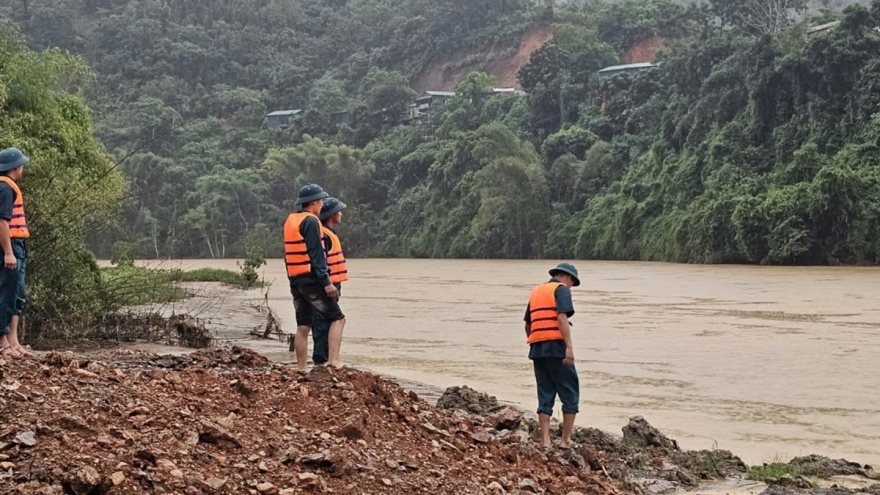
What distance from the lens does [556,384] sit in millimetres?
7734

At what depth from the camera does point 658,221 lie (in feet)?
151

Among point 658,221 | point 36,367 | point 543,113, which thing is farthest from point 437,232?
point 36,367

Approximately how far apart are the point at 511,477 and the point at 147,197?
59.6m

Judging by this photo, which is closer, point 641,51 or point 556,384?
point 556,384

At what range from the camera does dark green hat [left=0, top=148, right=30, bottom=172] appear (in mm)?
7625

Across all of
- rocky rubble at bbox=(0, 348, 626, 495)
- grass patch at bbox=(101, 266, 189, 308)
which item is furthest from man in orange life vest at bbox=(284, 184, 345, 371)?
grass patch at bbox=(101, 266, 189, 308)

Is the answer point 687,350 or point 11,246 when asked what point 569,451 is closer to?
point 11,246

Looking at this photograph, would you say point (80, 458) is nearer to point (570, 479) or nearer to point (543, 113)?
point (570, 479)

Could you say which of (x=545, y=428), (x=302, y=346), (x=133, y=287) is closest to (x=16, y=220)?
(x=302, y=346)

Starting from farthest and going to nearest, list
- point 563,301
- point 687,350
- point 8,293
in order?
point 687,350 → point 8,293 → point 563,301

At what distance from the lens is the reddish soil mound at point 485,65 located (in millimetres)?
76688

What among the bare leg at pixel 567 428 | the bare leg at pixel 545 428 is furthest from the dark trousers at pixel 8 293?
the bare leg at pixel 567 428

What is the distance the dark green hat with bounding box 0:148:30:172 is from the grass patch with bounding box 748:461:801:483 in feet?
17.7

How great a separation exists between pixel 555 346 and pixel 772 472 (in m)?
1.65
